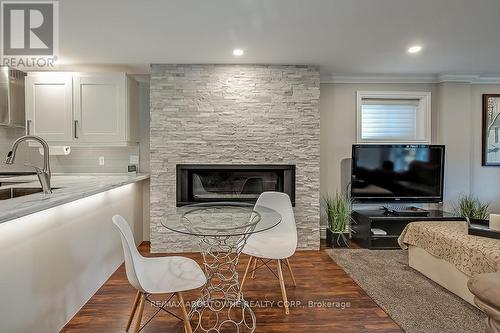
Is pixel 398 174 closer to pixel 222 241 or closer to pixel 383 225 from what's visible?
pixel 383 225

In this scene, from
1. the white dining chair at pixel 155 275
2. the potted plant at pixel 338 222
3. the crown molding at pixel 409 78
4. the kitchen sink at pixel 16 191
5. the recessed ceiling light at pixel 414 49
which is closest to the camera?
the white dining chair at pixel 155 275

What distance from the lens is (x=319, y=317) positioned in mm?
2264

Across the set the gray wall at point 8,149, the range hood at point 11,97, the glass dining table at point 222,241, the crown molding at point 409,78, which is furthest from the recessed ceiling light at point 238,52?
the gray wall at point 8,149

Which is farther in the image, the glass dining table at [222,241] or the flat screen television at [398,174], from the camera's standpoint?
the flat screen television at [398,174]

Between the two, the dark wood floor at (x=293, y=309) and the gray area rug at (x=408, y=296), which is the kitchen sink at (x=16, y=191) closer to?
the dark wood floor at (x=293, y=309)

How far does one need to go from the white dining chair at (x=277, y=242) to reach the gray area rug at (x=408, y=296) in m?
0.78

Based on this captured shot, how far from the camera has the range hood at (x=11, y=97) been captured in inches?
141

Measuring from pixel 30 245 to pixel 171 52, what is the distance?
2.36 m

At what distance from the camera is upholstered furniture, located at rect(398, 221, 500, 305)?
2.29 meters

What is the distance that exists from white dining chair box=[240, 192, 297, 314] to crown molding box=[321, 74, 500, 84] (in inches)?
88.5

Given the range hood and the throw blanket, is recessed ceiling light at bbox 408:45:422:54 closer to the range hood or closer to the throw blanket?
the throw blanket

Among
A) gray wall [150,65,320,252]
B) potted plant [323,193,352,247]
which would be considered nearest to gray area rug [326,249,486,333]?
potted plant [323,193,352,247]

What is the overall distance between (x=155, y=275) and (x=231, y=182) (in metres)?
2.06

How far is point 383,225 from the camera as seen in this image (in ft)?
13.4
